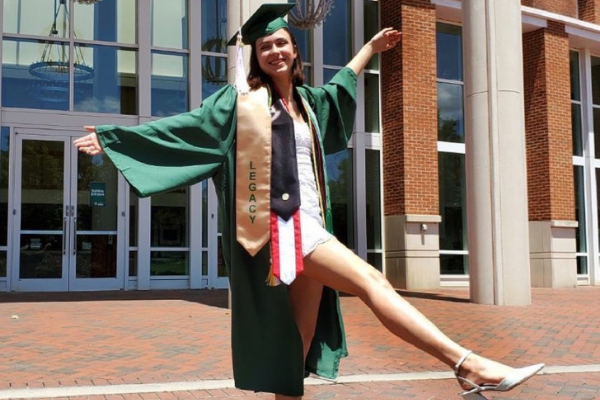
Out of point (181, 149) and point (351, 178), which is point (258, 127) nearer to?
point (181, 149)

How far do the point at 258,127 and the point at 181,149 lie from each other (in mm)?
329

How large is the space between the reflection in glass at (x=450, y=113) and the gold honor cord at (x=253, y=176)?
12.7m

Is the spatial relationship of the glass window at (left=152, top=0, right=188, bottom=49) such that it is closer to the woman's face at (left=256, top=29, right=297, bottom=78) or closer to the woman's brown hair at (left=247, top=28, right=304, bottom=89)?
the woman's brown hair at (left=247, top=28, right=304, bottom=89)

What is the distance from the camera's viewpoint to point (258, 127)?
2.99m

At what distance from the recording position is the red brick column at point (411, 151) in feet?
46.3

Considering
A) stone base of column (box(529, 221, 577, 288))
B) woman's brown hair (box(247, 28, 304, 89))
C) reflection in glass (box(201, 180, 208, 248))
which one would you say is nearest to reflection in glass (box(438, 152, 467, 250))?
stone base of column (box(529, 221, 577, 288))

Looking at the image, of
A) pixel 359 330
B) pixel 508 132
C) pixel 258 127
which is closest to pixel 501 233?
pixel 508 132

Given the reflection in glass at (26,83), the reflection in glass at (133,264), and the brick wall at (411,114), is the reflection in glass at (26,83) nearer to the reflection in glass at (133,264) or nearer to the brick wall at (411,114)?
the reflection in glass at (133,264)

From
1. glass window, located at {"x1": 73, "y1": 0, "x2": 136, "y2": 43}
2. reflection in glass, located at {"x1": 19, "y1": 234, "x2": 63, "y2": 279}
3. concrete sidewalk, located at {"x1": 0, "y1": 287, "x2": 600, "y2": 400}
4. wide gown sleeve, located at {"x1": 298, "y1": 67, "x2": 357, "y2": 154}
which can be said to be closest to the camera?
wide gown sleeve, located at {"x1": 298, "y1": 67, "x2": 357, "y2": 154}

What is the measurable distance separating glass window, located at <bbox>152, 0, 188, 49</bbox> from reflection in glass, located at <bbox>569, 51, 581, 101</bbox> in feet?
30.5

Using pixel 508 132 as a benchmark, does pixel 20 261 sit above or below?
below

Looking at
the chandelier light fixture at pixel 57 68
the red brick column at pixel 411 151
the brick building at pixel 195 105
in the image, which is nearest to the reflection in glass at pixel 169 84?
the brick building at pixel 195 105

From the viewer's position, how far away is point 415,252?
14.1 metres

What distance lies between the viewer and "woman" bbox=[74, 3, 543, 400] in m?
2.93
